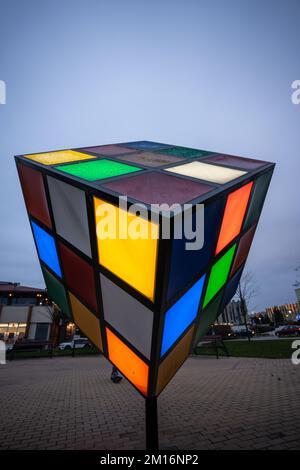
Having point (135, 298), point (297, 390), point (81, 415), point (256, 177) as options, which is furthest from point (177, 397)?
point (256, 177)

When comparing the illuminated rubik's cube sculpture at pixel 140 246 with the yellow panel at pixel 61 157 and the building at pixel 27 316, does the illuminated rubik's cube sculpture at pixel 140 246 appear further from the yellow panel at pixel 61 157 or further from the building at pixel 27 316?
the building at pixel 27 316

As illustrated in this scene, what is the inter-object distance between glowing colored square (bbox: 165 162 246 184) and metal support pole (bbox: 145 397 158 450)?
252 centimetres

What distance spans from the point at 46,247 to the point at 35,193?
2.72 feet

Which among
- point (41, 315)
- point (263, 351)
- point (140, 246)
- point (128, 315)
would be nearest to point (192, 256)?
point (140, 246)

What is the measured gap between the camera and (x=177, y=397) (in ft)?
19.3

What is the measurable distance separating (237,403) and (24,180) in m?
5.55

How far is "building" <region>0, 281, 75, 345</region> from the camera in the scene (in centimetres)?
3306

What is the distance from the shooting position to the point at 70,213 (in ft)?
8.63

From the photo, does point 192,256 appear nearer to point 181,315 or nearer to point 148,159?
point 181,315

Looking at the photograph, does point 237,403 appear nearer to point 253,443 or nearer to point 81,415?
Result: point 253,443

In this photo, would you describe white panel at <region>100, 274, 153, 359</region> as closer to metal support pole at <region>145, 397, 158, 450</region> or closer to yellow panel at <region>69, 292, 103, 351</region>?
yellow panel at <region>69, 292, 103, 351</region>

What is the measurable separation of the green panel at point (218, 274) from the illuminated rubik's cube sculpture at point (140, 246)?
0.03m

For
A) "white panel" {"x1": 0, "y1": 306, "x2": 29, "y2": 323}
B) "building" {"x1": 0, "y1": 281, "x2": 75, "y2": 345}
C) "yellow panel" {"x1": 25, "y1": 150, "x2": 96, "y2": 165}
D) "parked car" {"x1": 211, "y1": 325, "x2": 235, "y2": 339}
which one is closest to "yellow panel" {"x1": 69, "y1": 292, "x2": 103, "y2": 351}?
"yellow panel" {"x1": 25, "y1": 150, "x2": 96, "y2": 165}

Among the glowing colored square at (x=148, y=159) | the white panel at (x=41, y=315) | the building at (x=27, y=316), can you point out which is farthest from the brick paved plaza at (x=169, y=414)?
the white panel at (x=41, y=315)
